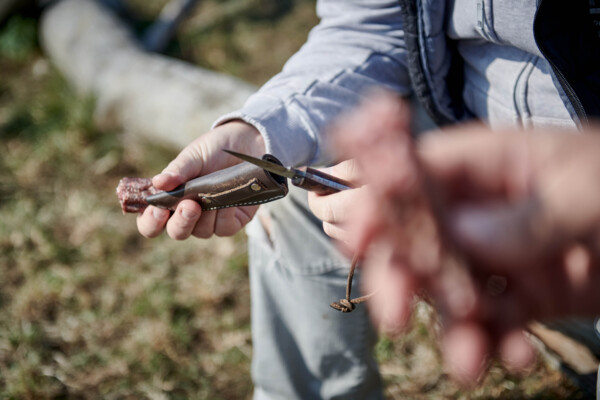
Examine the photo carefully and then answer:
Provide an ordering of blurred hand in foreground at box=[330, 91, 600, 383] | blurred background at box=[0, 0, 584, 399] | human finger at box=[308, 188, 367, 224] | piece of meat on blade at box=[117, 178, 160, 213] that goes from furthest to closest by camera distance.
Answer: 1. blurred background at box=[0, 0, 584, 399]
2. piece of meat on blade at box=[117, 178, 160, 213]
3. human finger at box=[308, 188, 367, 224]
4. blurred hand in foreground at box=[330, 91, 600, 383]

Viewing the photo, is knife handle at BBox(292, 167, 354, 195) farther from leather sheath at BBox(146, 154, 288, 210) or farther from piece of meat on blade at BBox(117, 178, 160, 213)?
piece of meat on blade at BBox(117, 178, 160, 213)

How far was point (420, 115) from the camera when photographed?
1522 millimetres

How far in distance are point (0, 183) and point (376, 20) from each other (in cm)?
244

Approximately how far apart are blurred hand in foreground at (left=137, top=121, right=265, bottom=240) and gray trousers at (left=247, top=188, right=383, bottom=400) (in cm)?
13

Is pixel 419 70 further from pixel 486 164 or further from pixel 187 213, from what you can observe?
pixel 486 164

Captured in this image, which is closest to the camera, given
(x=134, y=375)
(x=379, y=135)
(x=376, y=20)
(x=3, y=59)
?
(x=379, y=135)

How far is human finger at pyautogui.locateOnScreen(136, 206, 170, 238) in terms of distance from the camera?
1260mm

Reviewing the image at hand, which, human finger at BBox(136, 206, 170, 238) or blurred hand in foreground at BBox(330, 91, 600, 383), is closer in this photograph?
blurred hand in foreground at BBox(330, 91, 600, 383)

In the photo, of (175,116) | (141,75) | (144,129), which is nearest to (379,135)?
(175,116)

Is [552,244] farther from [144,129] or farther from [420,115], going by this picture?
[144,129]

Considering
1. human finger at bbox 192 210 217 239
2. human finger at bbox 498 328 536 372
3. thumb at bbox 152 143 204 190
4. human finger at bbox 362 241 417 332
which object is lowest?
human finger at bbox 192 210 217 239

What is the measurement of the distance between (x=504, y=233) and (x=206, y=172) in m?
0.93

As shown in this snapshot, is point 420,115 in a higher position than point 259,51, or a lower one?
higher

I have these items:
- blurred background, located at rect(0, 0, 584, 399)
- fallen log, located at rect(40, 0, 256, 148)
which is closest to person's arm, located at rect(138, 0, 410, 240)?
blurred background, located at rect(0, 0, 584, 399)
